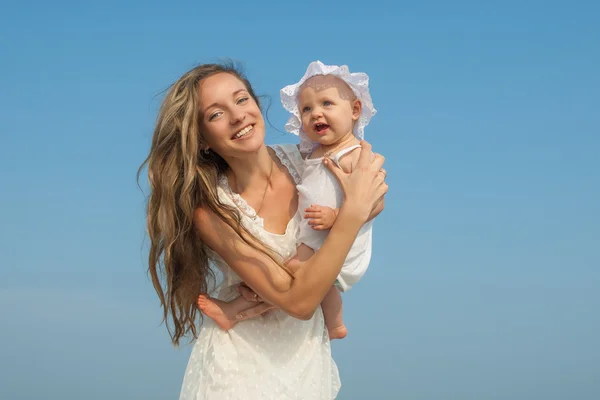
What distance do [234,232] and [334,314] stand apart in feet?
2.96

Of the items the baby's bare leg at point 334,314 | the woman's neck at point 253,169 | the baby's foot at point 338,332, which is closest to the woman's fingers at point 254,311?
the baby's bare leg at point 334,314

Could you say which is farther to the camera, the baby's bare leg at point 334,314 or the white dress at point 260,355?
the baby's bare leg at point 334,314

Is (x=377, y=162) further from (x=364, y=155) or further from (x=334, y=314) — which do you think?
(x=334, y=314)

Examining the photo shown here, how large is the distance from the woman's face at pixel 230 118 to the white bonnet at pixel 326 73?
220 millimetres

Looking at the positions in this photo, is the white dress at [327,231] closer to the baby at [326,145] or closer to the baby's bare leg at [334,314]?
the baby at [326,145]

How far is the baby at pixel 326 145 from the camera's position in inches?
207

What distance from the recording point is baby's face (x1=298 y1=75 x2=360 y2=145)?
17.5 ft

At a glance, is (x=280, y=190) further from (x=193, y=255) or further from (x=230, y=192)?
(x=193, y=255)

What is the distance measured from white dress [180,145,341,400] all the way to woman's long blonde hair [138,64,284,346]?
14cm

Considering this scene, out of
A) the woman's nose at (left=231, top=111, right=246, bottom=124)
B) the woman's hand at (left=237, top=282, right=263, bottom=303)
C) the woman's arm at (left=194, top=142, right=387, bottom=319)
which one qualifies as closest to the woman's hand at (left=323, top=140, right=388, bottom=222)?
the woman's arm at (left=194, top=142, right=387, bottom=319)

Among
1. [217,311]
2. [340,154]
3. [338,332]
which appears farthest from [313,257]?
[338,332]

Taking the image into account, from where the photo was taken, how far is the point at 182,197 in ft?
17.7

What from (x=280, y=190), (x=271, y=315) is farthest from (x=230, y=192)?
(x=271, y=315)

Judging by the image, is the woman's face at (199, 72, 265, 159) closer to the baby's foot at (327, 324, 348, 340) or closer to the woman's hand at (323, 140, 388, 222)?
the woman's hand at (323, 140, 388, 222)
